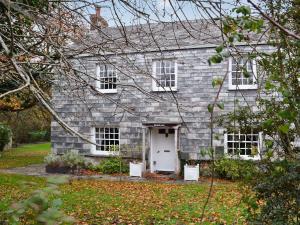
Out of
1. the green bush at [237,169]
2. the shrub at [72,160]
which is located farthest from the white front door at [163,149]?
the shrub at [72,160]

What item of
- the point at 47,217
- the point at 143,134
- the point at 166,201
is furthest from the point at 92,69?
the point at 47,217

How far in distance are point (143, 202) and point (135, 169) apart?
600cm

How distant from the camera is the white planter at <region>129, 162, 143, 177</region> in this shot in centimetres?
1792

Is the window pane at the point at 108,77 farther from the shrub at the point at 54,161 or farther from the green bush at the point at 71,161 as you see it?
the shrub at the point at 54,161

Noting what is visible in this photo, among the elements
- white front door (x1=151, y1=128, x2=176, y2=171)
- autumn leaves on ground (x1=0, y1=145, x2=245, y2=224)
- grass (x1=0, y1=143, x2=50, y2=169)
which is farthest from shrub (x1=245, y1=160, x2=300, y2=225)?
grass (x1=0, y1=143, x2=50, y2=169)

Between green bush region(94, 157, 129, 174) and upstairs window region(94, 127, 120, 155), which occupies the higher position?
upstairs window region(94, 127, 120, 155)

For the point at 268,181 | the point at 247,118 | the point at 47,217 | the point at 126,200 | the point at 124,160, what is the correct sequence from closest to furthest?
the point at 47,217 → the point at 268,181 → the point at 247,118 → the point at 126,200 → the point at 124,160

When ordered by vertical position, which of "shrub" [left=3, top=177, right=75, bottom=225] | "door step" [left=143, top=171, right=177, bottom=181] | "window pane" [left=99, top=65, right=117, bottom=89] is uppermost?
"window pane" [left=99, top=65, right=117, bottom=89]

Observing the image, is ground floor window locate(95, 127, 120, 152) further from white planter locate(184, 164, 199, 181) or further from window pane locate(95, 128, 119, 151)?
white planter locate(184, 164, 199, 181)

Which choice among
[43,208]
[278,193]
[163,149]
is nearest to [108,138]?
[163,149]

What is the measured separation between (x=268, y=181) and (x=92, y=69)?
15.2 m

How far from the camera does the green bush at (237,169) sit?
5.47m

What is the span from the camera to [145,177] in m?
17.8

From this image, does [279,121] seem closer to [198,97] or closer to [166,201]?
[166,201]
